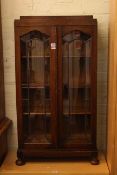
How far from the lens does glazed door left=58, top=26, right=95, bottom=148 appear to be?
228cm

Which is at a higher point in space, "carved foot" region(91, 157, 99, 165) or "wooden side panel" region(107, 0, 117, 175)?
"wooden side panel" region(107, 0, 117, 175)

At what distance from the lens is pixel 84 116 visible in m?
2.42

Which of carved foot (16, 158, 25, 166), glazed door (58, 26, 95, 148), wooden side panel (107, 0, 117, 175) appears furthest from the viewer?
carved foot (16, 158, 25, 166)

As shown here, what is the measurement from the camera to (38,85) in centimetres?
237

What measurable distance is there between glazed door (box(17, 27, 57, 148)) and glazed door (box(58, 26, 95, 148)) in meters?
0.09

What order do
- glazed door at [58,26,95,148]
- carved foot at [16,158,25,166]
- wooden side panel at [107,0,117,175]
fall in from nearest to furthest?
wooden side panel at [107,0,117,175] < glazed door at [58,26,95,148] < carved foot at [16,158,25,166]

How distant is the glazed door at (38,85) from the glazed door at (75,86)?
0.09 m

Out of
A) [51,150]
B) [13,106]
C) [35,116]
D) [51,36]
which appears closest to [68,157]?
[51,150]

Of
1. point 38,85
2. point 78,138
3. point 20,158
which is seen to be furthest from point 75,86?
point 20,158

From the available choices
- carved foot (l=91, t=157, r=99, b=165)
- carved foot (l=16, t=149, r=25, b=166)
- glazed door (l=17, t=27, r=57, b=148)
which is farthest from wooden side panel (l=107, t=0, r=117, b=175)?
carved foot (l=16, t=149, r=25, b=166)

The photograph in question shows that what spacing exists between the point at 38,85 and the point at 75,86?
0.36 metres

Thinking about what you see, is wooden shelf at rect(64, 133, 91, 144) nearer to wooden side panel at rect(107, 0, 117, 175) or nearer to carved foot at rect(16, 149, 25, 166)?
wooden side panel at rect(107, 0, 117, 175)

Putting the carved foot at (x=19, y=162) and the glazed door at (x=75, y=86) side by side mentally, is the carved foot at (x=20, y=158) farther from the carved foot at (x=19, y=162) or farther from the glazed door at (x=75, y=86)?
the glazed door at (x=75, y=86)

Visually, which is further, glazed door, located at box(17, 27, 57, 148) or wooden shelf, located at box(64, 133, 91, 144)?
wooden shelf, located at box(64, 133, 91, 144)
